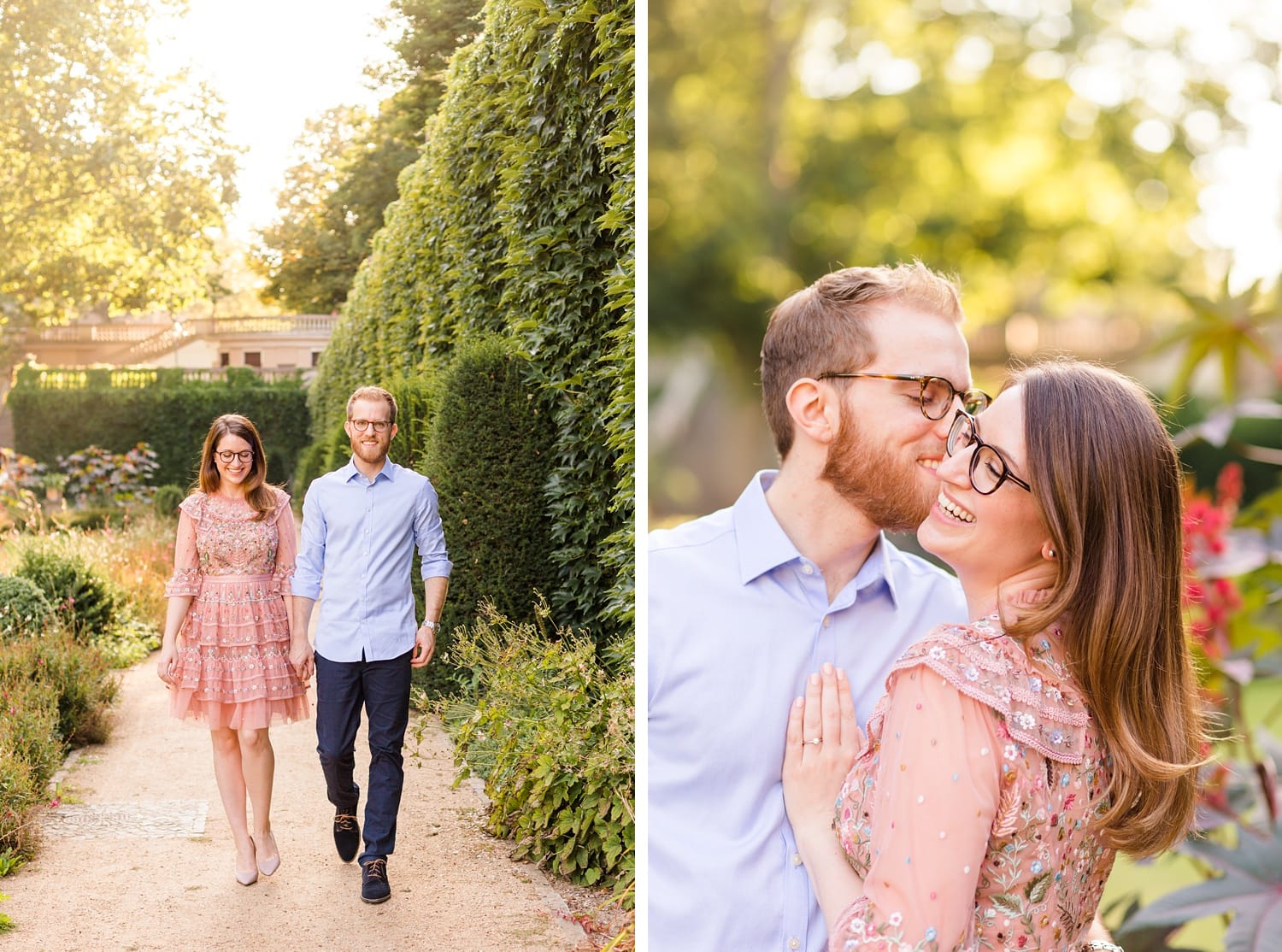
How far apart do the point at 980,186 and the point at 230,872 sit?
2.40 m

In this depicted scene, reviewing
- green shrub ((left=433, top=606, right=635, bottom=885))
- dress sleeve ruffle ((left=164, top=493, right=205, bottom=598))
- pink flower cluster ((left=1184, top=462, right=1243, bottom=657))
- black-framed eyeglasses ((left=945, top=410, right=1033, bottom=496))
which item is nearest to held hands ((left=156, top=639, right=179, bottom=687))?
dress sleeve ruffle ((left=164, top=493, right=205, bottom=598))

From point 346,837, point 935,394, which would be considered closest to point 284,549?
point 346,837

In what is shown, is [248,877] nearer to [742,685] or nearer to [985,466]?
[742,685]

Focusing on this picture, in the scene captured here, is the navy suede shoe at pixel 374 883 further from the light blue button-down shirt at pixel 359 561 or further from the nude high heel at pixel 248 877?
the light blue button-down shirt at pixel 359 561

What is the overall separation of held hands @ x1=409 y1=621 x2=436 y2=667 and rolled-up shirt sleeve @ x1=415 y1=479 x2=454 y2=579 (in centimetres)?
15

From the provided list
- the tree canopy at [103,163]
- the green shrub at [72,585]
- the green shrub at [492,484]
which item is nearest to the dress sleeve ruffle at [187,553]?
the tree canopy at [103,163]

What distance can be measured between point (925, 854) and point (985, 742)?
13 cm

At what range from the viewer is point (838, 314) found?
146cm

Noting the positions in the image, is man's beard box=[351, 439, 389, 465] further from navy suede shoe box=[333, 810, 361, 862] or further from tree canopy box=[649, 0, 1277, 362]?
tree canopy box=[649, 0, 1277, 362]

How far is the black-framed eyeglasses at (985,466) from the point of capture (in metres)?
1.18

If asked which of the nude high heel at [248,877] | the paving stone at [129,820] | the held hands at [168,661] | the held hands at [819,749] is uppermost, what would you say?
the held hands at [819,749]

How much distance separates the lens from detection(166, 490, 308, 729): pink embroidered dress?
9.24 feet

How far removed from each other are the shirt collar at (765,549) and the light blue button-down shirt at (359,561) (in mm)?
1510

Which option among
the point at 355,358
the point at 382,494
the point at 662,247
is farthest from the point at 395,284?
the point at 662,247
